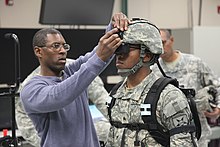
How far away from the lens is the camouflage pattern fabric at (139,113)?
1503 millimetres

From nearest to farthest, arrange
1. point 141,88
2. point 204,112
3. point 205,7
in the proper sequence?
point 141,88, point 204,112, point 205,7

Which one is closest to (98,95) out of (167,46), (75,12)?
(167,46)

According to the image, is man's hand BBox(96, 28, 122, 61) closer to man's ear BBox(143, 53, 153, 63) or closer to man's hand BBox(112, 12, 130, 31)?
man's hand BBox(112, 12, 130, 31)

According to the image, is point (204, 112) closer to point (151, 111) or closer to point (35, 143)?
point (35, 143)

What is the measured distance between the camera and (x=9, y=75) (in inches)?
148

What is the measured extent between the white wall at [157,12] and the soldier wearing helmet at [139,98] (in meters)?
3.49

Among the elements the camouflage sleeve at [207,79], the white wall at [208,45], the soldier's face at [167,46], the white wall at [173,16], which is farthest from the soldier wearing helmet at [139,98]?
the white wall at [208,45]

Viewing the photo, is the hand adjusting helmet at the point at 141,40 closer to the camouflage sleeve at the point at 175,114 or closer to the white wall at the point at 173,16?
the camouflage sleeve at the point at 175,114

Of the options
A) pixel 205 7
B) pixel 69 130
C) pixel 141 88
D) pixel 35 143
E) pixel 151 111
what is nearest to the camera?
pixel 151 111

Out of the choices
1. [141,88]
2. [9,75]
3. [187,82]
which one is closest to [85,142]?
[141,88]

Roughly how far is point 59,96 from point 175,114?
50 centimetres

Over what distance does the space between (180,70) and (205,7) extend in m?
3.96

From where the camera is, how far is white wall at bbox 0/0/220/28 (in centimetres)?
493

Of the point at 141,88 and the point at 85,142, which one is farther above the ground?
the point at 141,88
